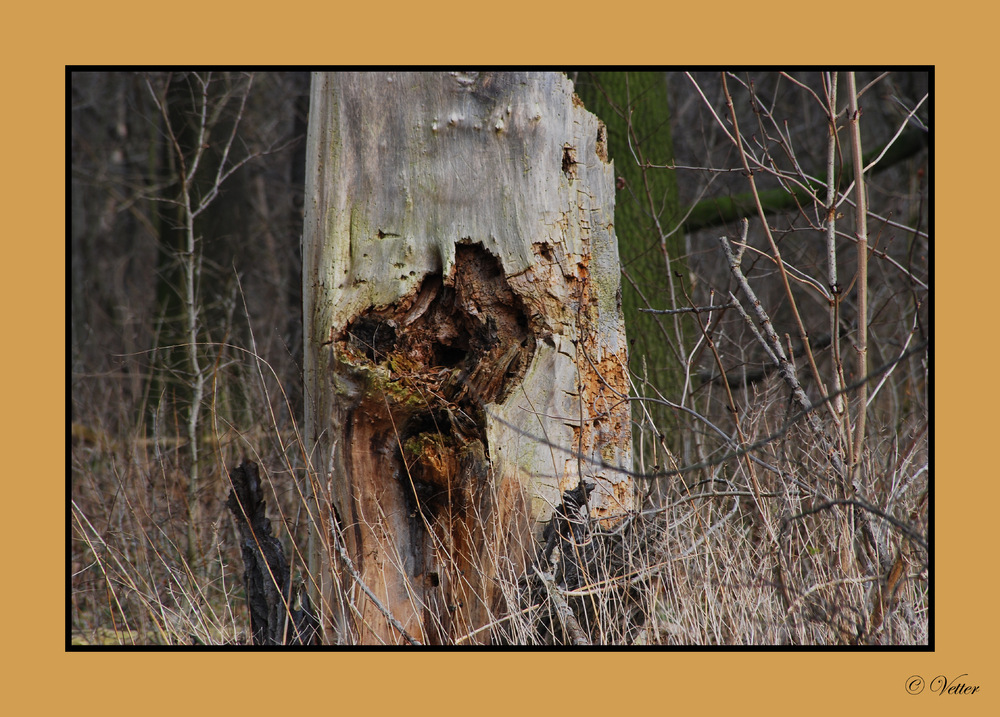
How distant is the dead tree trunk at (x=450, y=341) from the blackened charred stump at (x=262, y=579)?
0.26m

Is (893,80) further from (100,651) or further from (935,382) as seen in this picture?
(100,651)

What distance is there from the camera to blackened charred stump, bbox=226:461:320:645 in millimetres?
2783

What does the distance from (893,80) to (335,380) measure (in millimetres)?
6428

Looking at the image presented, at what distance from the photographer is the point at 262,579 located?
282 centimetres

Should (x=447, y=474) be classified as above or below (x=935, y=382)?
below

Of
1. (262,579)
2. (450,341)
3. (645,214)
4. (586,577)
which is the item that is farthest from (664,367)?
(262,579)

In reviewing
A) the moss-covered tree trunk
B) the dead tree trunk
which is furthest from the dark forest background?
the dead tree trunk

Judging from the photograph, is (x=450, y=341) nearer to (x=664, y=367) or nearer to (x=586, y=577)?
(x=586, y=577)

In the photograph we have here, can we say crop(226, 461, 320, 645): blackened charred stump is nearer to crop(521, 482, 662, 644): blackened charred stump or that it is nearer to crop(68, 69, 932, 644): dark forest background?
crop(68, 69, 932, 644): dark forest background

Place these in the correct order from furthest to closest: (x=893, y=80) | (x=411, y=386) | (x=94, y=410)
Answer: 1. (x=893, y=80)
2. (x=94, y=410)
3. (x=411, y=386)

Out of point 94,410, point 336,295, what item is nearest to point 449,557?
point 336,295

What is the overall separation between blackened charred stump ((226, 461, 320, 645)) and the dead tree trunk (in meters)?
0.26

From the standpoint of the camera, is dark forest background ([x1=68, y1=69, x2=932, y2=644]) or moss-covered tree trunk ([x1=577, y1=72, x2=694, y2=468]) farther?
moss-covered tree trunk ([x1=577, y1=72, x2=694, y2=468])

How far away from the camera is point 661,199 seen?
15.1 feet
